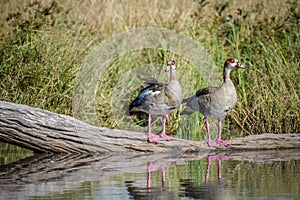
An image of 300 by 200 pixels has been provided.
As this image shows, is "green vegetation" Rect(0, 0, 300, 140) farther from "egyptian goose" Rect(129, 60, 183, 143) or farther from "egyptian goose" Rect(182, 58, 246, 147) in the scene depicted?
"egyptian goose" Rect(129, 60, 183, 143)

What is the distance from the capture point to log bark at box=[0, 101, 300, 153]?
31.8 ft

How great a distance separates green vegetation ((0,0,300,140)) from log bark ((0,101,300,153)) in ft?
2.40

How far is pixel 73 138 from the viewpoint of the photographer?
9.87 meters

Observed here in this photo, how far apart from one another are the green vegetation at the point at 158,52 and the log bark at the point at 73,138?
0.73m

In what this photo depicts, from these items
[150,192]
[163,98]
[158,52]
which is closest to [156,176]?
[150,192]

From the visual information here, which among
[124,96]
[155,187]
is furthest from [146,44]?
[155,187]

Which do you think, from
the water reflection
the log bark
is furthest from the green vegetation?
the water reflection

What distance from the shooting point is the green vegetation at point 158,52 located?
1115 cm

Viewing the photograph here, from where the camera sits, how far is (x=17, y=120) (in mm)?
9641

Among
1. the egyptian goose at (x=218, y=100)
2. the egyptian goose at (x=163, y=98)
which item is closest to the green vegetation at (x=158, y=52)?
the egyptian goose at (x=218, y=100)

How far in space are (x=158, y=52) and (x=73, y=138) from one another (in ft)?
12.7

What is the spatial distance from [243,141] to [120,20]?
539cm

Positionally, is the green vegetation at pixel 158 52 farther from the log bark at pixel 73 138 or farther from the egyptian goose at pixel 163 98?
the egyptian goose at pixel 163 98

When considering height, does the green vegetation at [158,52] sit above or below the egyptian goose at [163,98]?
above
